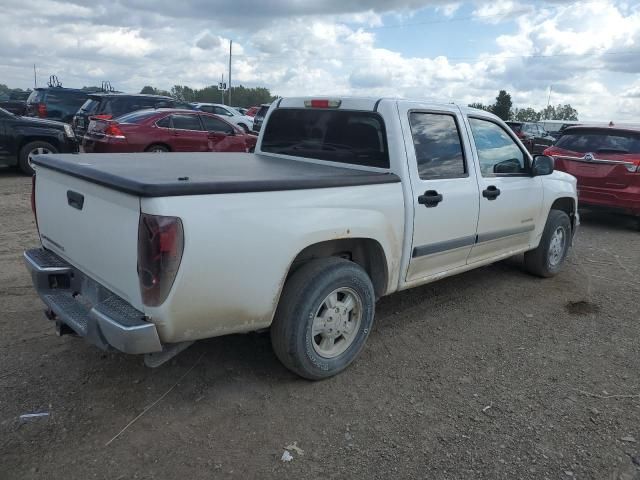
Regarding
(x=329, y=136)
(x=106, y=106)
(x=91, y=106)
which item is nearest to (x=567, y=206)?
(x=329, y=136)

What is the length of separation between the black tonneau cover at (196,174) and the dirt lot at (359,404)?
129 centimetres

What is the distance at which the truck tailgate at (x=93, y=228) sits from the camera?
8.84 ft

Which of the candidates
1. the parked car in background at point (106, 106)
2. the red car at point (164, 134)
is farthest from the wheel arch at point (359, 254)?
the parked car in background at point (106, 106)

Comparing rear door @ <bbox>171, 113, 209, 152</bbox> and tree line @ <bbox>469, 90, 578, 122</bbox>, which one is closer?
rear door @ <bbox>171, 113, 209, 152</bbox>

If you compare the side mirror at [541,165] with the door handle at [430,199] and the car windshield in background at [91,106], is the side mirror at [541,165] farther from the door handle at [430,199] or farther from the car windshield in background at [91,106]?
the car windshield in background at [91,106]

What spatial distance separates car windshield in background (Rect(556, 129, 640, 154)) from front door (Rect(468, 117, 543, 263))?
173 inches

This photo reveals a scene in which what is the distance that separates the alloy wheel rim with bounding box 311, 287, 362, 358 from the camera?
341 cm

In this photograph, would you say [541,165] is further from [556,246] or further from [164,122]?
[164,122]

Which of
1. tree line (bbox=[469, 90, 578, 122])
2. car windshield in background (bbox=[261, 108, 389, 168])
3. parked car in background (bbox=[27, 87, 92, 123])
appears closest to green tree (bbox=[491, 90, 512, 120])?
tree line (bbox=[469, 90, 578, 122])

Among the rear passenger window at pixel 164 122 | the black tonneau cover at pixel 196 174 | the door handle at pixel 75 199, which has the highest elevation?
the rear passenger window at pixel 164 122

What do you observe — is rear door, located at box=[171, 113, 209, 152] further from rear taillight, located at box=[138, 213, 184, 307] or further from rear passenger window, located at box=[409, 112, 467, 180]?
rear taillight, located at box=[138, 213, 184, 307]

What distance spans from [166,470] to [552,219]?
4.63 metres

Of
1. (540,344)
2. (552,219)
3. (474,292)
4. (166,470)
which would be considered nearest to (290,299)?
(166,470)

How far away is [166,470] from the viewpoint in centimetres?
263
